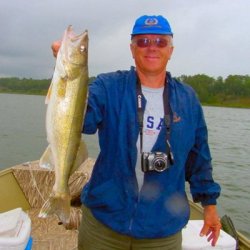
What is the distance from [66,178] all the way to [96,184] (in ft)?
1.20

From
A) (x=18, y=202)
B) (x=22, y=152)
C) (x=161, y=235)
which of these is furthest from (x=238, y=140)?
(x=161, y=235)

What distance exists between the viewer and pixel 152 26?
3.71 meters

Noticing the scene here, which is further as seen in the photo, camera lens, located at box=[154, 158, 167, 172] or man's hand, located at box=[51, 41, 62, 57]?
camera lens, located at box=[154, 158, 167, 172]

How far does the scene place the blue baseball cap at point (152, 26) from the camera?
369cm

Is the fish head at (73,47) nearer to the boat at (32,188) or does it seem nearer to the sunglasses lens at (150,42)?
the sunglasses lens at (150,42)

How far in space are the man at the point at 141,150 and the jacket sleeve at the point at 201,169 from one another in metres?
0.12

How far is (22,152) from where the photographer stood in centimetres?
2258

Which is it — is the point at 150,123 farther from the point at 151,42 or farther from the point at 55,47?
the point at 55,47

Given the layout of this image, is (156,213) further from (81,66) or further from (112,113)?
(81,66)

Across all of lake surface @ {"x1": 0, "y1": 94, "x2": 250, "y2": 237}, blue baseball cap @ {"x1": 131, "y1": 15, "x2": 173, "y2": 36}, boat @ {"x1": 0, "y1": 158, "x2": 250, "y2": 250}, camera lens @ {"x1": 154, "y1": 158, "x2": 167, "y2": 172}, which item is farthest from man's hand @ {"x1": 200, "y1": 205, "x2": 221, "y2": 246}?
lake surface @ {"x1": 0, "y1": 94, "x2": 250, "y2": 237}

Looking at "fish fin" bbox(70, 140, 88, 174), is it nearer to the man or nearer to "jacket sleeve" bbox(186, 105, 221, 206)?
the man

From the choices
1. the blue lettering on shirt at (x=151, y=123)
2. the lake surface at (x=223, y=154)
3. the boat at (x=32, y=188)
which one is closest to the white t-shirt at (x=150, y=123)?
the blue lettering on shirt at (x=151, y=123)

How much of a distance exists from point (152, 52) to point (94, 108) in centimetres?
75

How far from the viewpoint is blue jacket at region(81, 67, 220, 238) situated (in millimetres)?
3498
